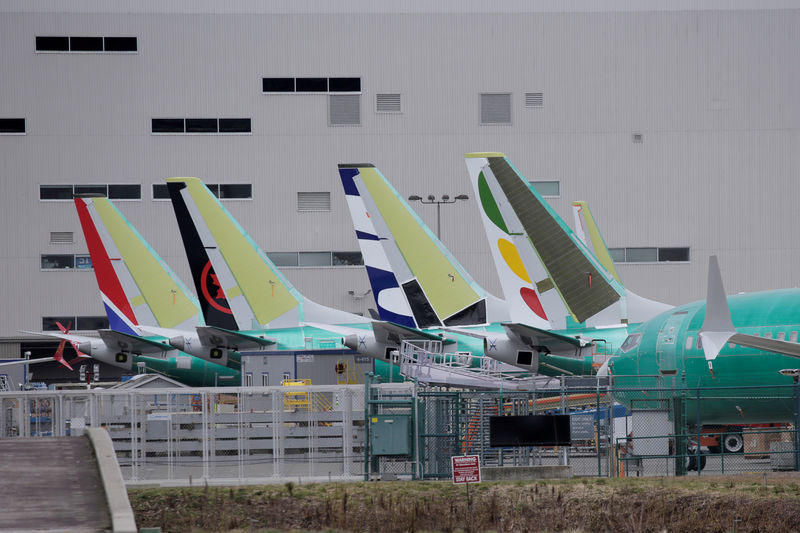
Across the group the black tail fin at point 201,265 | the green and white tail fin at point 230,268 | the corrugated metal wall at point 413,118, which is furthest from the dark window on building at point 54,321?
the green and white tail fin at point 230,268

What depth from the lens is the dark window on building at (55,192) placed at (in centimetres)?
6950

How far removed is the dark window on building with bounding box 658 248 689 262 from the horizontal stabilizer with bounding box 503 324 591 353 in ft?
111

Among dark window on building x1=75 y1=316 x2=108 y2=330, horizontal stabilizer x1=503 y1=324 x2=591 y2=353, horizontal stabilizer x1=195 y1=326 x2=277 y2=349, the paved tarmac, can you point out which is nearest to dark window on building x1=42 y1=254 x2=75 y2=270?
dark window on building x1=75 y1=316 x2=108 y2=330

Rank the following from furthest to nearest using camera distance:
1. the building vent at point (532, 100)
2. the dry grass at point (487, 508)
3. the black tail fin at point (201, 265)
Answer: the building vent at point (532, 100) → the black tail fin at point (201, 265) → the dry grass at point (487, 508)

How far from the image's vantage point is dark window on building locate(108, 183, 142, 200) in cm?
6938

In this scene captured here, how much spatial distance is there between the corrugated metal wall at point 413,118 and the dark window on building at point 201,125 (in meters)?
0.45

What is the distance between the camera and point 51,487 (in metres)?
19.7

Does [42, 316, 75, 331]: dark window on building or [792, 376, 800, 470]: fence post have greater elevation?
[42, 316, 75, 331]: dark window on building

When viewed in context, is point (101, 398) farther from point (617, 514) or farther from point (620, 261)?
point (620, 261)

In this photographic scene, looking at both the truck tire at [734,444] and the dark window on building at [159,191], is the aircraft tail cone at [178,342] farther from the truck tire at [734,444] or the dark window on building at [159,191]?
the dark window on building at [159,191]

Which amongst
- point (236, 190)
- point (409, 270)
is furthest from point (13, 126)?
point (409, 270)

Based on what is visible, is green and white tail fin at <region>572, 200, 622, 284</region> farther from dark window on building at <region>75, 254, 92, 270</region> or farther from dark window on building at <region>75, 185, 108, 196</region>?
dark window on building at <region>75, 254, 92, 270</region>

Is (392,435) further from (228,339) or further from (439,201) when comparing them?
(439,201)

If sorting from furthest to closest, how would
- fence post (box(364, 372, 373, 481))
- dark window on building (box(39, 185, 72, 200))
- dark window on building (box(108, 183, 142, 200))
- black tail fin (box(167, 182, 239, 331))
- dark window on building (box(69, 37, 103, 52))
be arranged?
dark window on building (box(69, 37, 103, 52))
dark window on building (box(39, 185, 72, 200))
dark window on building (box(108, 183, 142, 200))
black tail fin (box(167, 182, 239, 331))
fence post (box(364, 372, 373, 481))
